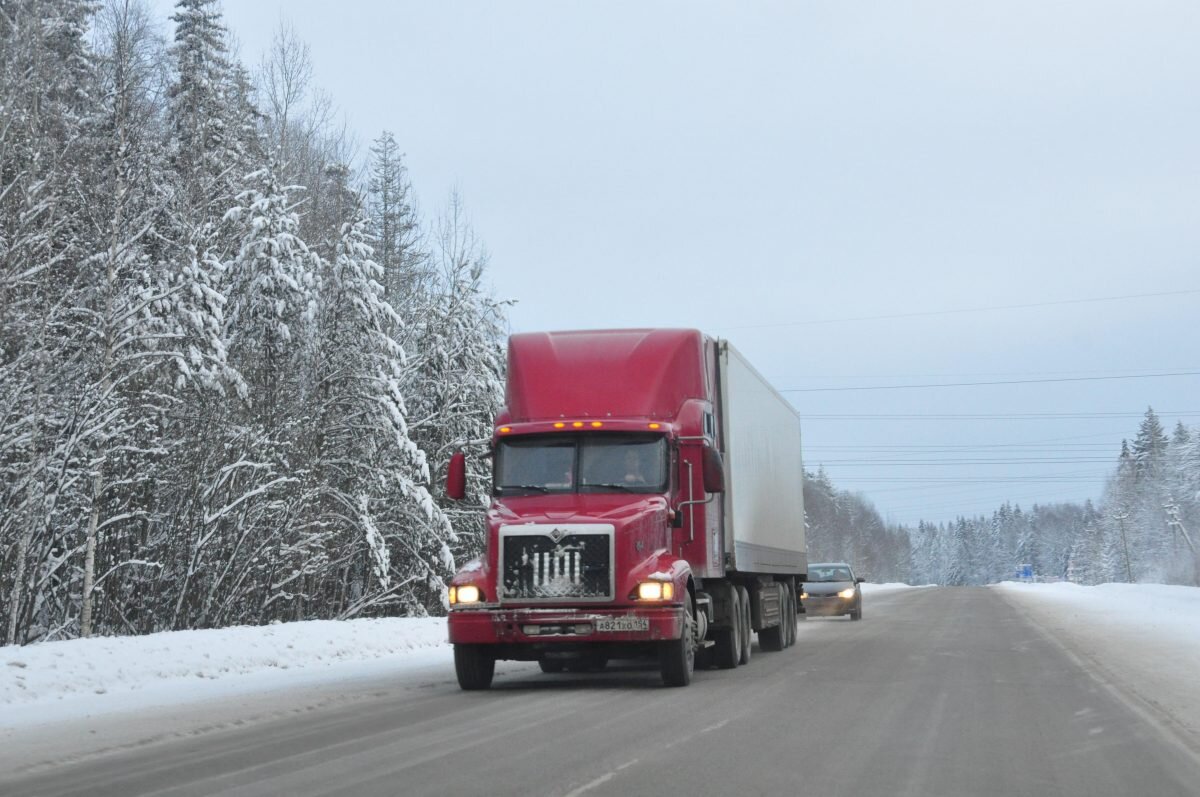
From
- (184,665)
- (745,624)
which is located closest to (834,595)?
(745,624)

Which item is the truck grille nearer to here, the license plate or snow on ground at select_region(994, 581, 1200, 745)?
the license plate

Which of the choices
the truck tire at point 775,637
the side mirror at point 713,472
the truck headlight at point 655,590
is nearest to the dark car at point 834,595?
the truck tire at point 775,637

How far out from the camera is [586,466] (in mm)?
15977

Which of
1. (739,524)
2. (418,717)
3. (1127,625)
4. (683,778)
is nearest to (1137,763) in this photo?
(683,778)

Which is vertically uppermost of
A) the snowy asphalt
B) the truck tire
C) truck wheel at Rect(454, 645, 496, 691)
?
the truck tire

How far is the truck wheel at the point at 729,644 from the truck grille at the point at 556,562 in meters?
3.84

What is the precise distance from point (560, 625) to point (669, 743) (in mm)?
4771

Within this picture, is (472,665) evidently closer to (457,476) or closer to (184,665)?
(457,476)

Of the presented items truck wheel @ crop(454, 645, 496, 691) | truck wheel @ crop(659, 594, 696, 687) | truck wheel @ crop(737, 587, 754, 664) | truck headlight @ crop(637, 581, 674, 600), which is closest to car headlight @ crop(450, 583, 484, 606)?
truck wheel @ crop(454, 645, 496, 691)

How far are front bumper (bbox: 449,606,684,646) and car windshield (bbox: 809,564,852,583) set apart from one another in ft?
76.5

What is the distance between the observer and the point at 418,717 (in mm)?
Result: 12328

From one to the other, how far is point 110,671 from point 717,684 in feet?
22.3

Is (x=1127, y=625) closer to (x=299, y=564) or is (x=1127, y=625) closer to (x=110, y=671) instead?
(x=299, y=564)

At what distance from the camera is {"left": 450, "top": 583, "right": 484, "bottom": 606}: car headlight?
15062 mm
